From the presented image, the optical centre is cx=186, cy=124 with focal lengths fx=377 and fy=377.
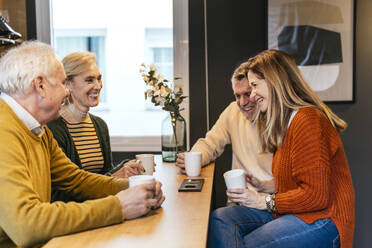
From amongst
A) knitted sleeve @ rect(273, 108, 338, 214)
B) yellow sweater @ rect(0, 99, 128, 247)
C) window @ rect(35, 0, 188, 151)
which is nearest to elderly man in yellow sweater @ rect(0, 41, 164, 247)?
yellow sweater @ rect(0, 99, 128, 247)

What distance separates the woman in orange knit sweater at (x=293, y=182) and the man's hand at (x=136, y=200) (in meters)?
0.38

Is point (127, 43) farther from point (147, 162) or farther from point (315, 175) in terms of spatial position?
point (315, 175)

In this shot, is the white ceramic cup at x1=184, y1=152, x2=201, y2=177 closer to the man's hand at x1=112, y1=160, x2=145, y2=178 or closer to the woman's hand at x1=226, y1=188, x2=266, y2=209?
the man's hand at x1=112, y1=160, x2=145, y2=178

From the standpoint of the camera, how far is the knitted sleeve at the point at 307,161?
1.33m

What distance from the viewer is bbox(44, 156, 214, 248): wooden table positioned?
98 centimetres

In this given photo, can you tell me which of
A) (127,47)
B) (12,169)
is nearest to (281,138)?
(12,169)

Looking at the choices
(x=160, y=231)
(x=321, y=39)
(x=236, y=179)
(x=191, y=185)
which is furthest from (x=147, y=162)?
(x=321, y=39)

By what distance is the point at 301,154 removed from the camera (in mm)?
1362

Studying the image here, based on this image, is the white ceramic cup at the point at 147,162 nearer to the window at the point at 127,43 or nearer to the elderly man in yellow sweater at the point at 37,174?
the elderly man in yellow sweater at the point at 37,174

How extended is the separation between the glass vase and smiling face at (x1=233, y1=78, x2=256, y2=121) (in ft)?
1.29

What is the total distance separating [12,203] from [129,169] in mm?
831

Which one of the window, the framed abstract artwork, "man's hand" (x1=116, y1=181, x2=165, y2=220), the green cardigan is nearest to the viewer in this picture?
"man's hand" (x1=116, y1=181, x2=165, y2=220)

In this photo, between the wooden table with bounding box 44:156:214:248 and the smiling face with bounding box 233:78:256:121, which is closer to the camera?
the wooden table with bounding box 44:156:214:248

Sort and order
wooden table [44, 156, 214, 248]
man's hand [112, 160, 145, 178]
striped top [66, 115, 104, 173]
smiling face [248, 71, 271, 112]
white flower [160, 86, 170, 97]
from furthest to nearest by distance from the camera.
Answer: white flower [160, 86, 170, 97] < striped top [66, 115, 104, 173] < man's hand [112, 160, 145, 178] < smiling face [248, 71, 271, 112] < wooden table [44, 156, 214, 248]
